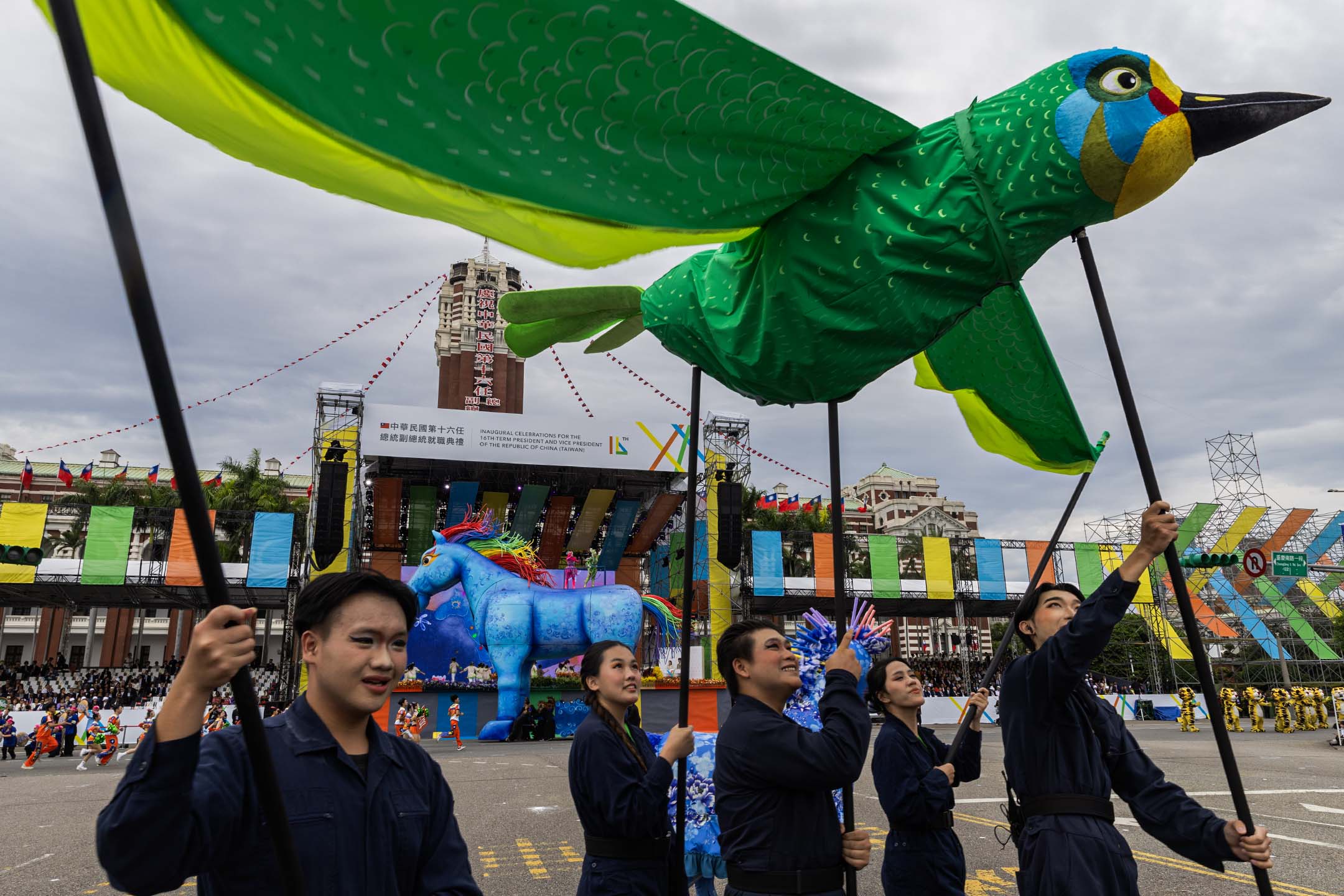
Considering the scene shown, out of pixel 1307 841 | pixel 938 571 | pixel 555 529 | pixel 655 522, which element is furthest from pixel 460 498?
pixel 1307 841

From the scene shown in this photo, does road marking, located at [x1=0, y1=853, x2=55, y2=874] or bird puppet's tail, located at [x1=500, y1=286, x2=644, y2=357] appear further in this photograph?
road marking, located at [x1=0, y1=853, x2=55, y2=874]

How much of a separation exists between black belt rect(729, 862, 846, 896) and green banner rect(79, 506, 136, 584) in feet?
66.2

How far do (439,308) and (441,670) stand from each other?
122 feet

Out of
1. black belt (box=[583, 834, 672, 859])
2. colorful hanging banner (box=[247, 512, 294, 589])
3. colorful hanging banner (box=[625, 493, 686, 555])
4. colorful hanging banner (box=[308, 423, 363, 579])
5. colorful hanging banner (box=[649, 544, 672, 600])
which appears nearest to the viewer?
black belt (box=[583, 834, 672, 859])

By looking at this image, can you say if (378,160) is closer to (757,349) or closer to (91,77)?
(91,77)

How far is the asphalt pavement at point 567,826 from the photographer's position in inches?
182

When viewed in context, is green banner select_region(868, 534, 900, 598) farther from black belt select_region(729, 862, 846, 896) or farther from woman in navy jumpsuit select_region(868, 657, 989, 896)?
black belt select_region(729, 862, 846, 896)

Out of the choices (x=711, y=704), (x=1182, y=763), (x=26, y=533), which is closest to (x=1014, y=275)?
(x=1182, y=763)

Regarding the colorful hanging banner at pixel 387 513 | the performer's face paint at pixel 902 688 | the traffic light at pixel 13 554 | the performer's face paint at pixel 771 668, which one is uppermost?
the colorful hanging banner at pixel 387 513

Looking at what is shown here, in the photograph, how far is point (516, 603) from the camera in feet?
45.3

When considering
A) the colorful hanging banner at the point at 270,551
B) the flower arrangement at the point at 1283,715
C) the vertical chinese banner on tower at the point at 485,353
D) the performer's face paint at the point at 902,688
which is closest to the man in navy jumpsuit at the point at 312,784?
the performer's face paint at the point at 902,688

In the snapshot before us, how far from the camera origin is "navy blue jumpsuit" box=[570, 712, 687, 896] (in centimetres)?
268

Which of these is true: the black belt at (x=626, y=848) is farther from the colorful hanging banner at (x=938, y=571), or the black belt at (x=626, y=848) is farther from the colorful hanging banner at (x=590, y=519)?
the colorful hanging banner at (x=938, y=571)

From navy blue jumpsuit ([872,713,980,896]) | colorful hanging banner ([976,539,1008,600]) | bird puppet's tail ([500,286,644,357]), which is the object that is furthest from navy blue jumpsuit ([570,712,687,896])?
colorful hanging banner ([976,539,1008,600])
